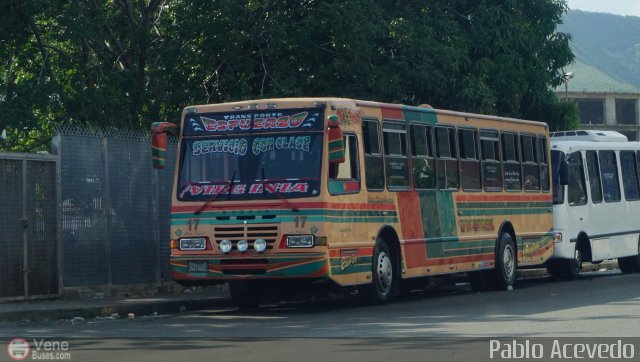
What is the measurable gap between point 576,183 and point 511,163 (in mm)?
3421

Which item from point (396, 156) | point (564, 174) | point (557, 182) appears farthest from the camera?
point (557, 182)

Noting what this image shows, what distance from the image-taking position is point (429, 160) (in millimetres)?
20703

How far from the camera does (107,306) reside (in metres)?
17.9

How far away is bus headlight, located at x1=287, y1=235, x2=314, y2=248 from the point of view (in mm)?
17141

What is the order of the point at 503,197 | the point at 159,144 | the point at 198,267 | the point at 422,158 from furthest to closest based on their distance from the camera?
the point at 503,197, the point at 422,158, the point at 159,144, the point at 198,267

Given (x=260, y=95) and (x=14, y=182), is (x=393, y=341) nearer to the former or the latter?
(x=14, y=182)

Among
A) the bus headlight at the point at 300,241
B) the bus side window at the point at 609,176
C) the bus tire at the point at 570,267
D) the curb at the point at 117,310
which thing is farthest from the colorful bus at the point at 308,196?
the bus side window at the point at 609,176

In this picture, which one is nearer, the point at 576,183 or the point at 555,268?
the point at 555,268

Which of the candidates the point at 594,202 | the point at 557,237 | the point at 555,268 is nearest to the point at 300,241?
the point at 557,237

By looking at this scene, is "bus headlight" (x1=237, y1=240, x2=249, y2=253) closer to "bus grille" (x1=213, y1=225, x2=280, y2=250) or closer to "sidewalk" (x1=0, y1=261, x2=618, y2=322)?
"bus grille" (x1=213, y1=225, x2=280, y2=250)

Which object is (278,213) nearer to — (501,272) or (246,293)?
(246,293)

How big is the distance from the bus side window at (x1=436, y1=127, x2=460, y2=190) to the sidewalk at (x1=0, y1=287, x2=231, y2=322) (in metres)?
4.20

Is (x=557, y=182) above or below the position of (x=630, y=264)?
above

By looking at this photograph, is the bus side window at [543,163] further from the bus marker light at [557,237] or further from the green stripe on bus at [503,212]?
the bus marker light at [557,237]
